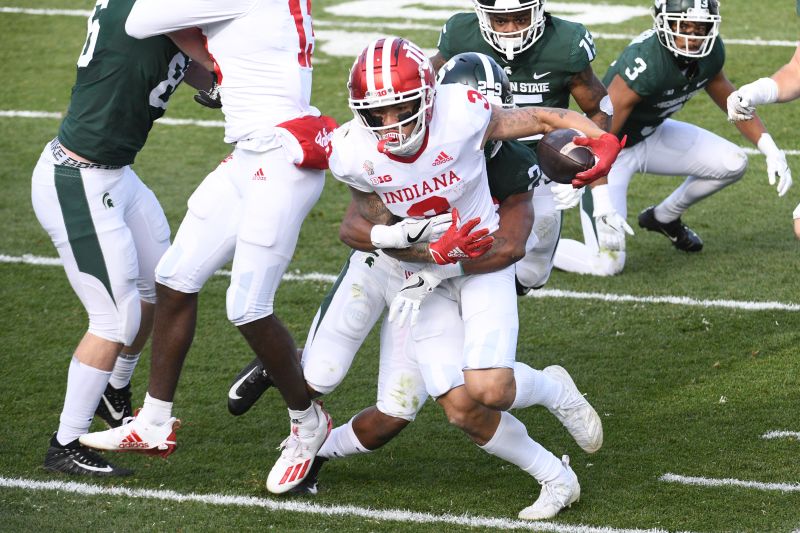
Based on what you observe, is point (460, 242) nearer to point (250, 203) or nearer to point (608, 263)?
point (250, 203)

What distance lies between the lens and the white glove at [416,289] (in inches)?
166

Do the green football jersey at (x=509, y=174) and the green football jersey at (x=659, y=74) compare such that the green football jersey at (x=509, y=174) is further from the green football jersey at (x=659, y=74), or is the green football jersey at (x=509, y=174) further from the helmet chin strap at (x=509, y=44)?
the green football jersey at (x=659, y=74)

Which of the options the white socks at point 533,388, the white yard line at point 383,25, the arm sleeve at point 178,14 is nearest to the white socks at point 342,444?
the white socks at point 533,388

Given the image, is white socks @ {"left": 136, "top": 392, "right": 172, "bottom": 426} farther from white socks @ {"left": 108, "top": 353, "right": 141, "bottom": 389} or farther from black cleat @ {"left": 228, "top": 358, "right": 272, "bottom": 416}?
white socks @ {"left": 108, "top": 353, "right": 141, "bottom": 389}

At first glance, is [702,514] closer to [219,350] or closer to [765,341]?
[765,341]

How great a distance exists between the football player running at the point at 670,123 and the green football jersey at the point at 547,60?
0.77 m

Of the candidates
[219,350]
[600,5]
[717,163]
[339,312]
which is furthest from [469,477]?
[600,5]

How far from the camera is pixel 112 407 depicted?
5035 millimetres

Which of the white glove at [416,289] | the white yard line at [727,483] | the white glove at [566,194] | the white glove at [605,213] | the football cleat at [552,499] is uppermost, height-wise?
the white glove at [416,289]

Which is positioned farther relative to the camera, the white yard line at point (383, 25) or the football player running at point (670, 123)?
the white yard line at point (383, 25)

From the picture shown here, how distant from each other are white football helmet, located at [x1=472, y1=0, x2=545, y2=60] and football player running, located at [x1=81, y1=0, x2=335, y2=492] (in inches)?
49.5

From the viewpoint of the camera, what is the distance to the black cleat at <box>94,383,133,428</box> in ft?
16.5

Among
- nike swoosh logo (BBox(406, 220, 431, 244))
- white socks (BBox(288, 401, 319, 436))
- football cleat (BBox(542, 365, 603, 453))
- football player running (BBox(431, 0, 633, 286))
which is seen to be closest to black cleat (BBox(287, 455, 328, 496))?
white socks (BBox(288, 401, 319, 436))

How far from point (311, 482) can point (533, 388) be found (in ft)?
2.93
